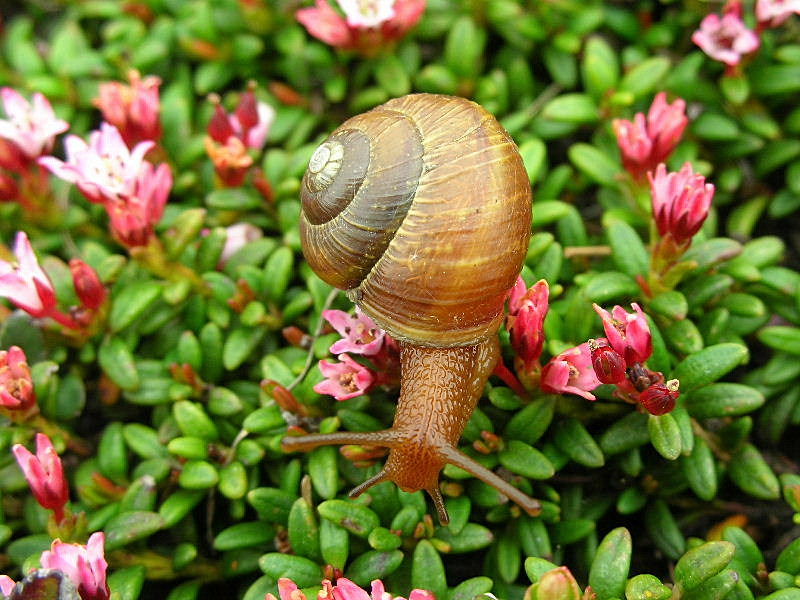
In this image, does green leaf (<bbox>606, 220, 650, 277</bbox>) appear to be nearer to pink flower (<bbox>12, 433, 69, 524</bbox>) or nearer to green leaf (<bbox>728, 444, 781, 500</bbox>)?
green leaf (<bbox>728, 444, 781, 500</bbox>)

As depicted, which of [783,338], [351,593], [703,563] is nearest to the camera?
[351,593]

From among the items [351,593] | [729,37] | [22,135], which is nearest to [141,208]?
[22,135]

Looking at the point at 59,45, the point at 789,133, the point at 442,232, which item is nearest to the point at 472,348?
the point at 442,232

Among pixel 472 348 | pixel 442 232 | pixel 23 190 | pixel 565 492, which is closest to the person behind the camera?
pixel 442 232

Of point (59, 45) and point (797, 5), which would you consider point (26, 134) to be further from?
point (797, 5)

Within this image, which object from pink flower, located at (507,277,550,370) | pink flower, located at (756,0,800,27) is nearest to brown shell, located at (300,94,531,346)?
pink flower, located at (507,277,550,370)

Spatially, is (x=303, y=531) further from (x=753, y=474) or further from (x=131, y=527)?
(x=753, y=474)
